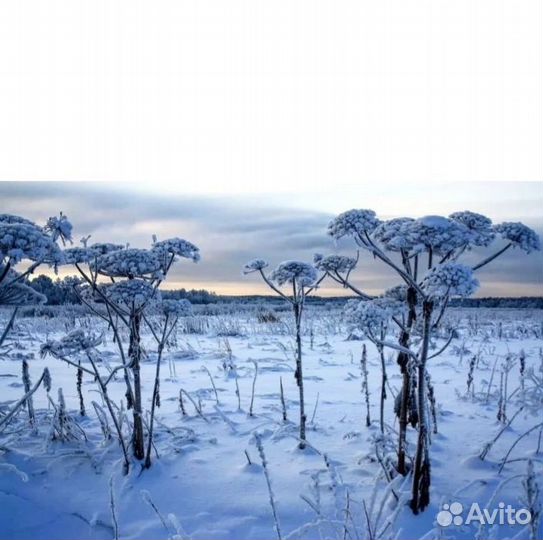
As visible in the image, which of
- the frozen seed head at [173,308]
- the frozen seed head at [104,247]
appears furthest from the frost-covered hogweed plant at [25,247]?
the frozen seed head at [173,308]

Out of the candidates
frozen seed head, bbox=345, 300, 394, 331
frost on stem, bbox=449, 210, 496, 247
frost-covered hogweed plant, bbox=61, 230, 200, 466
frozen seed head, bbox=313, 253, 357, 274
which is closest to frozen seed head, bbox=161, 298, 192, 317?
frost-covered hogweed plant, bbox=61, 230, 200, 466

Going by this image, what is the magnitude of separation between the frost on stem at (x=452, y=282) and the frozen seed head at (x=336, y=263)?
5.08 feet

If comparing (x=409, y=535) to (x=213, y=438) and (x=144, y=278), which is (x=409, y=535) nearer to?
(x=213, y=438)

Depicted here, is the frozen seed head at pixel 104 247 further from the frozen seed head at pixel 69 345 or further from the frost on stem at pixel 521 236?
the frost on stem at pixel 521 236

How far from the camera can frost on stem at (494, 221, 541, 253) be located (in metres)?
3.22

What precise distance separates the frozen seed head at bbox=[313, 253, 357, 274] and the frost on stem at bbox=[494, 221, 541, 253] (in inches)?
61.9

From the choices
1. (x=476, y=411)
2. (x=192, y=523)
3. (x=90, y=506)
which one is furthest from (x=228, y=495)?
(x=476, y=411)

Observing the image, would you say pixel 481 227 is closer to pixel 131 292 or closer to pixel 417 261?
pixel 417 261

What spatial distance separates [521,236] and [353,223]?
50.7 inches

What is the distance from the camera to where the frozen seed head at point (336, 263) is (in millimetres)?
4426

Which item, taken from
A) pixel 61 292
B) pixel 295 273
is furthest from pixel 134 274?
pixel 61 292

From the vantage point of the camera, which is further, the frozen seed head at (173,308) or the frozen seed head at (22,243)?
the frozen seed head at (173,308)

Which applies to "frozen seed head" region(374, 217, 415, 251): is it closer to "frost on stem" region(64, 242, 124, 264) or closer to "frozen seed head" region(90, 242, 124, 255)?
"frost on stem" region(64, 242, 124, 264)

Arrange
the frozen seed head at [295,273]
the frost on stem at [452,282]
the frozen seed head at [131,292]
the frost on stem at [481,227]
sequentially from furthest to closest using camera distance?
the frozen seed head at [295,273] < the frozen seed head at [131,292] < the frost on stem at [481,227] < the frost on stem at [452,282]
